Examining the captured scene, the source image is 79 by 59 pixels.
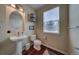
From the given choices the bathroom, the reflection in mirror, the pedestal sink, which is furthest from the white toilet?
the reflection in mirror

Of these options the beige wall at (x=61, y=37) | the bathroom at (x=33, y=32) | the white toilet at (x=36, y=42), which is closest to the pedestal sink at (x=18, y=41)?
the bathroom at (x=33, y=32)

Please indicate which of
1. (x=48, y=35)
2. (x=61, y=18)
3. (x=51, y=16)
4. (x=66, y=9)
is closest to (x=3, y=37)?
(x=48, y=35)

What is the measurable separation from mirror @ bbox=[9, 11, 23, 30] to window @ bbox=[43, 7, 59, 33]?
0.35 metres

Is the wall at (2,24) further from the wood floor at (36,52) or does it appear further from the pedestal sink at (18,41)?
the wood floor at (36,52)

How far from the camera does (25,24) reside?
1.42 metres

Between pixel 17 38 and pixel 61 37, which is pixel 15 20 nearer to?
pixel 17 38

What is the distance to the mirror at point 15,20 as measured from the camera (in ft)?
4.53

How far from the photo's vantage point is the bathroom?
136cm

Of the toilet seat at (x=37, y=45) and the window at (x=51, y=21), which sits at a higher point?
the window at (x=51, y=21)

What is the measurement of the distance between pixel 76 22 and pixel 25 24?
709 mm

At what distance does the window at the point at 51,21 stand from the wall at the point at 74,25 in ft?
0.62

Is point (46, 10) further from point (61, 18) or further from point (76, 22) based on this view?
point (76, 22)

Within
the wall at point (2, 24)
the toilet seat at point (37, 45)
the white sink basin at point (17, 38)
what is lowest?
the toilet seat at point (37, 45)

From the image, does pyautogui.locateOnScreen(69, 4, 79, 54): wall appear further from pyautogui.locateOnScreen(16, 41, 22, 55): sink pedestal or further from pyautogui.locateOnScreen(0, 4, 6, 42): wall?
pyautogui.locateOnScreen(0, 4, 6, 42): wall
